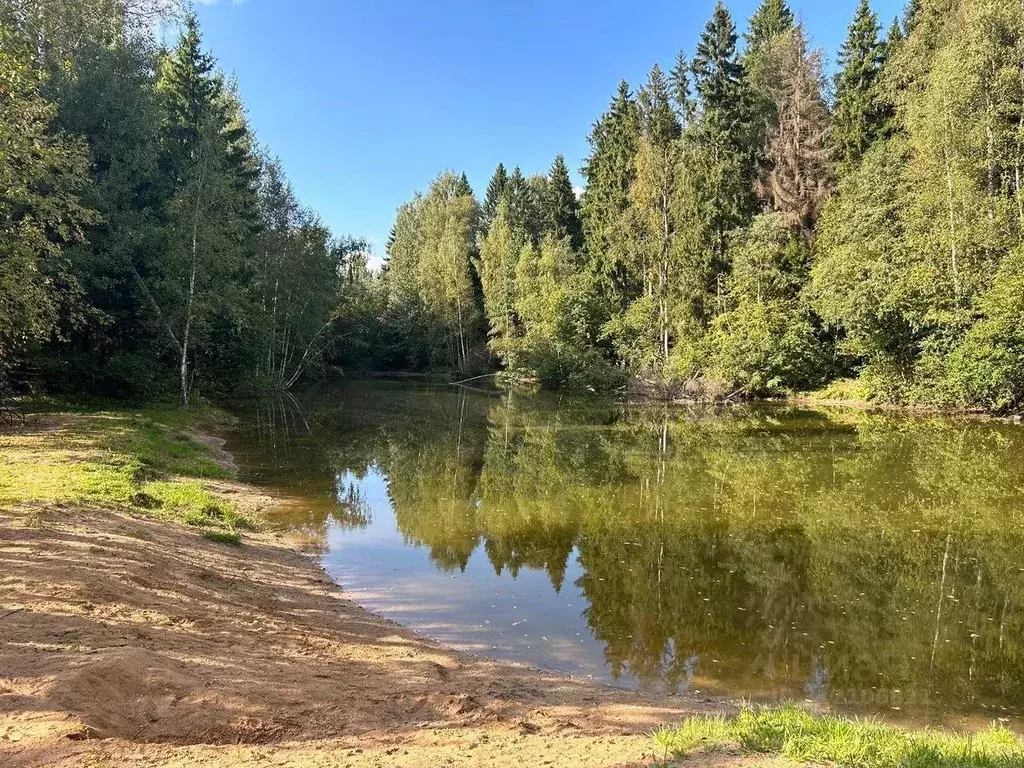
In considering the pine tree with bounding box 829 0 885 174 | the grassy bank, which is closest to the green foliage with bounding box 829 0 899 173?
the pine tree with bounding box 829 0 885 174

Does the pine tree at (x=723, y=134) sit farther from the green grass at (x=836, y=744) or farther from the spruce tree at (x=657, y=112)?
the green grass at (x=836, y=744)

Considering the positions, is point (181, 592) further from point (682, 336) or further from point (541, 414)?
point (682, 336)

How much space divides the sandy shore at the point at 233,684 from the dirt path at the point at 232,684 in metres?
0.02

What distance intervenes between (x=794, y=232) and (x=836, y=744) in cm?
4182

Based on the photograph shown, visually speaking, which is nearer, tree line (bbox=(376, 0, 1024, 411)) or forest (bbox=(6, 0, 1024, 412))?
forest (bbox=(6, 0, 1024, 412))

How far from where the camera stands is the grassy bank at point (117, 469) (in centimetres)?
1044

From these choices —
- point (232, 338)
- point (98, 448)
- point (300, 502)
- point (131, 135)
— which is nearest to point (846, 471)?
point (300, 502)

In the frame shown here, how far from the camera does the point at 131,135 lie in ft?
82.8

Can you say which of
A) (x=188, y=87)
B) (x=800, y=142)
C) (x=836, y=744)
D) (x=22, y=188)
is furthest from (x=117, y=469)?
(x=800, y=142)

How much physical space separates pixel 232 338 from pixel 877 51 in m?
42.2

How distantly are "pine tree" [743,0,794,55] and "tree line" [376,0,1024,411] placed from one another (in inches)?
6.2

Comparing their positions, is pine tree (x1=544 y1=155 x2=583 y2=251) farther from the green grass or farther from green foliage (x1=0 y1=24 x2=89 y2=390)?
the green grass

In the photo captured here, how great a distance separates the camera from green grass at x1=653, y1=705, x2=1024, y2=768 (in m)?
3.80

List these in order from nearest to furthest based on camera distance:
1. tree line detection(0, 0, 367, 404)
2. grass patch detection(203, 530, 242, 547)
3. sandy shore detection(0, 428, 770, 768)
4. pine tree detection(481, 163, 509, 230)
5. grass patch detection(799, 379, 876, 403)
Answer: sandy shore detection(0, 428, 770, 768) → grass patch detection(203, 530, 242, 547) → tree line detection(0, 0, 367, 404) → grass patch detection(799, 379, 876, 403) → pine tree detection(481, 163, 509, 230)
